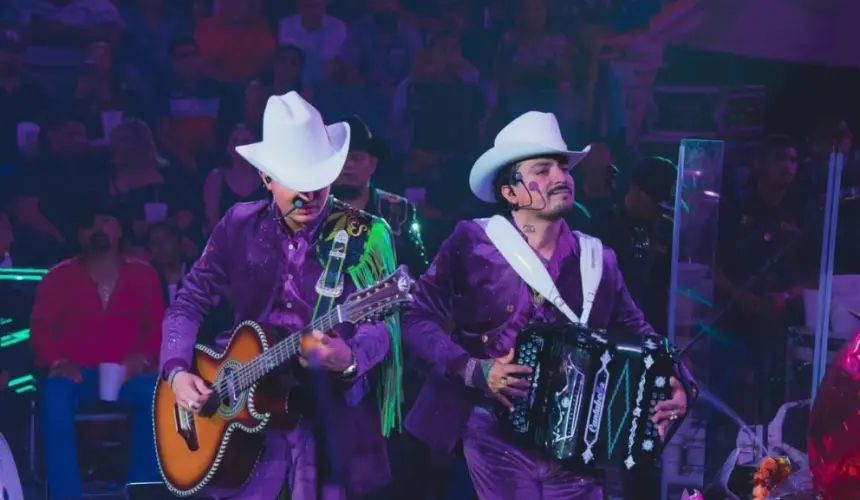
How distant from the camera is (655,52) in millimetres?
5070

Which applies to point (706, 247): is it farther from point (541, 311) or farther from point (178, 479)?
point (178, 479)

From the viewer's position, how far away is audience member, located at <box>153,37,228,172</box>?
15.8 ft

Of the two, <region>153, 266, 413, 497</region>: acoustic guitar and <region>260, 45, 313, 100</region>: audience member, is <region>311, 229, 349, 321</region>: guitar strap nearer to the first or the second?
<region>153, 266, 413, 497</region>: acoustic guitar

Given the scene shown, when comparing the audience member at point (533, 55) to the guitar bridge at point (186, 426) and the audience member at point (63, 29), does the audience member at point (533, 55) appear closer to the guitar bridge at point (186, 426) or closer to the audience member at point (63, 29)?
the audience member at point (63, 29)

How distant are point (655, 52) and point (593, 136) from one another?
1.77 feet

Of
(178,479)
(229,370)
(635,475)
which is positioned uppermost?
(229,370)

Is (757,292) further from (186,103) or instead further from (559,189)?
(186,103)

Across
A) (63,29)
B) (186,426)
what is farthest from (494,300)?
(63,29)

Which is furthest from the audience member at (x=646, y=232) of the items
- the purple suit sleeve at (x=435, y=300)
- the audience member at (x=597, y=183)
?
the purple suit sleeve at (x=435, y=300)

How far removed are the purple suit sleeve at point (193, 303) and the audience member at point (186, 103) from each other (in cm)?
85

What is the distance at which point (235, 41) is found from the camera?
4840 millimetres

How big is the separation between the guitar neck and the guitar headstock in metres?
0.06

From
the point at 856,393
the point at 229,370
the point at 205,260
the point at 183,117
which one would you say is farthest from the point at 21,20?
the point at 856,393

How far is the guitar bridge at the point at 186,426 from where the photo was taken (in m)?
4.08
